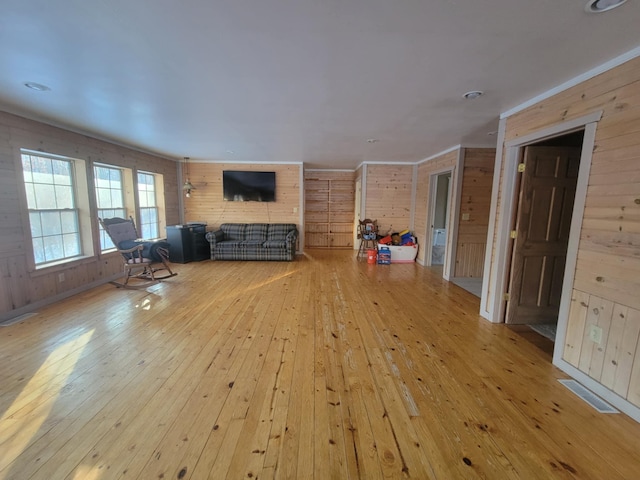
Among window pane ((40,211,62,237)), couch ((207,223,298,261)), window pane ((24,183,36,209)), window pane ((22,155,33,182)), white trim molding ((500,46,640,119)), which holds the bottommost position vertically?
couch ((207,223,298,261))

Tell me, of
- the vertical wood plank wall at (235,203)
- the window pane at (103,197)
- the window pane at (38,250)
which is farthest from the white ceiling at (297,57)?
the vertical wood plank wall at (235,203)

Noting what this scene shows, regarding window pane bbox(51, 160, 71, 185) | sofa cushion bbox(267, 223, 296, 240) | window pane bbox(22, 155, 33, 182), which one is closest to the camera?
window pane bbox(22, 155, 33, 182)

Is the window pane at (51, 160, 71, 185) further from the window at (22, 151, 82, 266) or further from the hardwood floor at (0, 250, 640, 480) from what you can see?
the hardwood floor at (0, 250, 640, 480)

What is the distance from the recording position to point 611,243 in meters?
1.87

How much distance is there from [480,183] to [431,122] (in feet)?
6.61

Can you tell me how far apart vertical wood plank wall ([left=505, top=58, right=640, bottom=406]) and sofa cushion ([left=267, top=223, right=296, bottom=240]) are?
209 inches

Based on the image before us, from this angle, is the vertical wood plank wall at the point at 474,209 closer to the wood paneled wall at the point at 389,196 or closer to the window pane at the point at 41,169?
the wood paneled wall at the point at 389,196

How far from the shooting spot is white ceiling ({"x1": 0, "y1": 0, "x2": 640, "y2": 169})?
143 cm

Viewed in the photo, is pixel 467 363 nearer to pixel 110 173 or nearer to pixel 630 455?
pixel 630 455

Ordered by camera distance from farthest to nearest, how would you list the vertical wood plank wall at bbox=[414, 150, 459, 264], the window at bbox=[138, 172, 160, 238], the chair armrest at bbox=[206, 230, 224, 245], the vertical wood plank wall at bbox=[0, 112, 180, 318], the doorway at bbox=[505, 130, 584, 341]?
1. the chair armrest at bbox=[206, 230, 224, 245]
2. the window at bbox=[138, 172, 160, 238]
3. the vertical wood plank wall at bbox=[414, 150, 459, 264]
4. the vertical wood plank wall at bbox=[0, 112, 180, 318]
5. the doorway at bbox=[505, 130, 584, 341]

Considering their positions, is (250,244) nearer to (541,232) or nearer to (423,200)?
(423,200)

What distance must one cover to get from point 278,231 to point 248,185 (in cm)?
140

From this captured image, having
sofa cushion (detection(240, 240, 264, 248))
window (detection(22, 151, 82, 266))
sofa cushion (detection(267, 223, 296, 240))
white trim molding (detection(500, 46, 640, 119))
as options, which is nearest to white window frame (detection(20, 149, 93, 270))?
window (detection(22, 151, 82, 266))

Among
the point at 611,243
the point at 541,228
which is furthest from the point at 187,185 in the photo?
the point at 611,243
